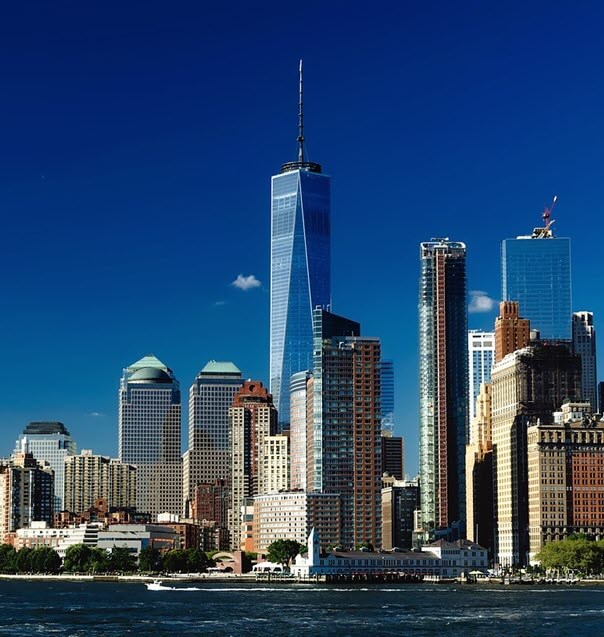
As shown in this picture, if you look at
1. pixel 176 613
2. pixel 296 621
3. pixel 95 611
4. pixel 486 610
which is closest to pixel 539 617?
pixel 486 610

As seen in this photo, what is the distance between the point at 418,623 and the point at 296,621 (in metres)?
14.2

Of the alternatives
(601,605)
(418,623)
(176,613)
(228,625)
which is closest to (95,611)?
(176,613)

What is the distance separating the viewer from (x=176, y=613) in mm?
182625

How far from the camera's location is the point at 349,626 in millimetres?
159000

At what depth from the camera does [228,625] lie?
16075 centimetres

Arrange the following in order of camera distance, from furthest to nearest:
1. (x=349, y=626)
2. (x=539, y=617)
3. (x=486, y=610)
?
(x=486, y=610) < (x=539, y=617) < (x=349, y=626)

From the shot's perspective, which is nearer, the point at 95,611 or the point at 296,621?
the point at 296,621

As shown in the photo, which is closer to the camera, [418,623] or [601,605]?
[418,623]

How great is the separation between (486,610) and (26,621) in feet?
191

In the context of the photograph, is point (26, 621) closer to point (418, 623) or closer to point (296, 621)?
point (296, 621)

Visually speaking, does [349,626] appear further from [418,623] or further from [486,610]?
[486,610]

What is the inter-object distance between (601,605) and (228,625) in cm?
5878

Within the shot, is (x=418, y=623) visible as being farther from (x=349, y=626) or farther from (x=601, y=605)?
(x=601, y=605)

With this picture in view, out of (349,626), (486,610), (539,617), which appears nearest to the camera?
(349,626)
